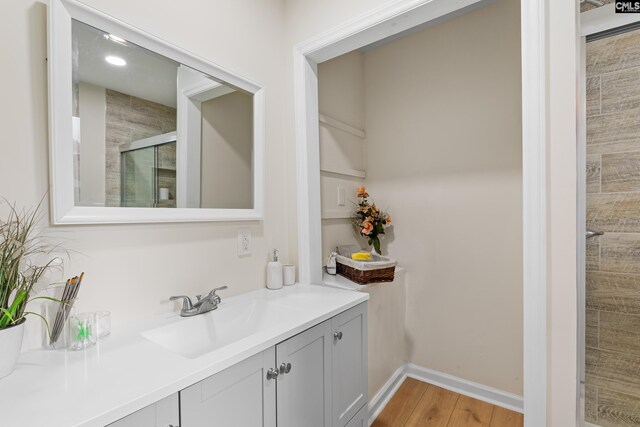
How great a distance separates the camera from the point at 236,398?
35.0 inches

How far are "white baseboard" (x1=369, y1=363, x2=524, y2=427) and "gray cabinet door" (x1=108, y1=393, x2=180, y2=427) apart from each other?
1432mm

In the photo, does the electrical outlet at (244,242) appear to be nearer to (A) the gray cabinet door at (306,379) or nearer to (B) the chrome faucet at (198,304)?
(B) the chrome faucet at (198,304)

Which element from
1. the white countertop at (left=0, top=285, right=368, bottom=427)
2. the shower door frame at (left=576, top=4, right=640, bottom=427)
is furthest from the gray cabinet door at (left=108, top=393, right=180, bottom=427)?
the shower door frame at (left=576, top=4, right=640, bottom=427)

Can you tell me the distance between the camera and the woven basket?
1694 millimetres

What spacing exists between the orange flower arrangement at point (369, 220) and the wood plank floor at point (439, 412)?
3.28 ft

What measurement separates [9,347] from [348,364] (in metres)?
1.14

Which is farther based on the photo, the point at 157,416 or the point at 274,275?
the point at 274,275

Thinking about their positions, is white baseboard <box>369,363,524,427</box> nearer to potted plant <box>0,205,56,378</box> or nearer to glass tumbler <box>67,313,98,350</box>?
glass tumbler <box>67,313,98,350</box>

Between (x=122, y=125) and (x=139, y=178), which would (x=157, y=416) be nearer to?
(x=139, y=178)

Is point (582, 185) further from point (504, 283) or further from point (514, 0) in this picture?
point (514, 0)

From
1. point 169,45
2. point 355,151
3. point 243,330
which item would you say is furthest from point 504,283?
point 169,45

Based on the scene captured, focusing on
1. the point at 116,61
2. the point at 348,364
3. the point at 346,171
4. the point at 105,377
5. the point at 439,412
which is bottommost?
the point at 439,412

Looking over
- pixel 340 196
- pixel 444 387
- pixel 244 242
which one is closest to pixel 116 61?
pixel 244 242

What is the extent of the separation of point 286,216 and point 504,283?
145 cm
